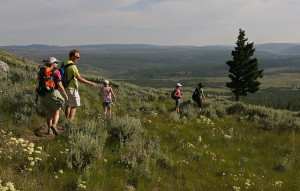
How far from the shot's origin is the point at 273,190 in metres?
4.05

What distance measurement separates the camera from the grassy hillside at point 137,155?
3422 mm

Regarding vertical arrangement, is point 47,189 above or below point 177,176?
above

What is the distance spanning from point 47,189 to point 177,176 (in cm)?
234

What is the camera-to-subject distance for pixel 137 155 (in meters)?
4.24

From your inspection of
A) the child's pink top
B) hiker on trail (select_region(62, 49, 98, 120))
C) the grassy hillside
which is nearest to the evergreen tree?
the grassy hillside

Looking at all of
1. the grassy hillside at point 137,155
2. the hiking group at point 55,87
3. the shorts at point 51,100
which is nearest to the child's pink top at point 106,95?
the grassy hillside at point 137,155

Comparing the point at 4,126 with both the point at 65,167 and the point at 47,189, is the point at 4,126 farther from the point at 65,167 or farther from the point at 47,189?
the point at 47,189

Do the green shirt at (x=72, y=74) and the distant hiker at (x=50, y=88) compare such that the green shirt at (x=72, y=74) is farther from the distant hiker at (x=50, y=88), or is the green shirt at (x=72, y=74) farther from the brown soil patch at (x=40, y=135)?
the brown soil patch at (x=40, y=135)

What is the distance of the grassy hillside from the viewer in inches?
135

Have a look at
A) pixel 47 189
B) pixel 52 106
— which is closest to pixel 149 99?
pixel 52 106

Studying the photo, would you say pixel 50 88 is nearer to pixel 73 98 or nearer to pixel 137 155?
pixel 73 98

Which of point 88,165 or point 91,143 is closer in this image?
point 88,165

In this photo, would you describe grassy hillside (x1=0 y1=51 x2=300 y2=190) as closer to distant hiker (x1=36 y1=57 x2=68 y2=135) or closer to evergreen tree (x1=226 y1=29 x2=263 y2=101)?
distant hiker (x1=36 y1=57 x2=68 y2=135)

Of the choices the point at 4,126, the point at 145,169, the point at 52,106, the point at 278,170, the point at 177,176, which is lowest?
the point at 278,170
